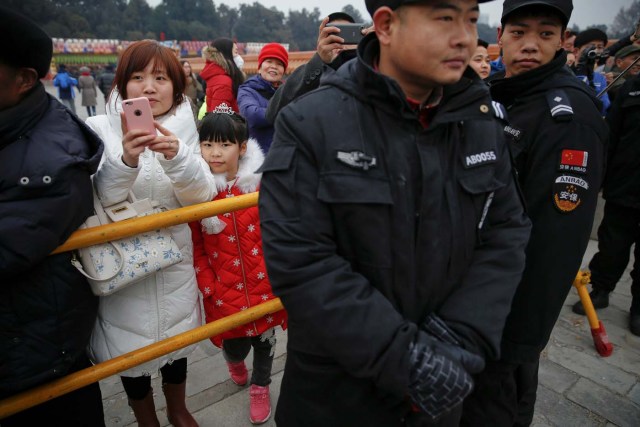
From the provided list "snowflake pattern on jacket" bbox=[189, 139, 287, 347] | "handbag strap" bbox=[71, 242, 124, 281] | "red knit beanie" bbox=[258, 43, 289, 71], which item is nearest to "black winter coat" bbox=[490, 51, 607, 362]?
"snowflake pattern on jacket" bbox=[189, 139, 287, 347]

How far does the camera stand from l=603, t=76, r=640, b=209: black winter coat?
3.15 metres

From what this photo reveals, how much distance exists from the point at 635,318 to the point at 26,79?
4104 millimetres

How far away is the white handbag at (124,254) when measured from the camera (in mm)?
1555

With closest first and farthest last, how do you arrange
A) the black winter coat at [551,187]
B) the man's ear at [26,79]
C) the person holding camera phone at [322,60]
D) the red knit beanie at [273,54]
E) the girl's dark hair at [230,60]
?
the man's ear at [26,79], the black winter coat at [551,187], the person holding camera phone at [322,60], the red knit beanie at [273,54], the girl's dark hair at [230,60]

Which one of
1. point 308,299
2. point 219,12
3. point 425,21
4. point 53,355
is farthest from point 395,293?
point 219,12

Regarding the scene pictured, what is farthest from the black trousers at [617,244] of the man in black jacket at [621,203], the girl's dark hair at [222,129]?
the girl's dark hair at [222,129]

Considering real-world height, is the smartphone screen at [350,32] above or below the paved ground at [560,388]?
above

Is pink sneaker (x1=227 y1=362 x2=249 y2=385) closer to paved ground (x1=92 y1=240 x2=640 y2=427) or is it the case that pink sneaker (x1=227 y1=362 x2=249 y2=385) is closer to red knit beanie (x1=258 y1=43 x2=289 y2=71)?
paved ground (x1=92 y1=240 x2=640 y2=427)

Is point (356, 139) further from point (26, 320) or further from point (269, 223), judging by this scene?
point (26, 320)

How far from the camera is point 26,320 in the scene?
54.7 inches

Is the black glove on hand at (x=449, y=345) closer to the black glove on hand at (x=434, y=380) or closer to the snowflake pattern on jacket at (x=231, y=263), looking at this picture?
the black glove on hand at (x=434, y=380)

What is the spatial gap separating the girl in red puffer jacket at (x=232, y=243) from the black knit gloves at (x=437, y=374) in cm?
111

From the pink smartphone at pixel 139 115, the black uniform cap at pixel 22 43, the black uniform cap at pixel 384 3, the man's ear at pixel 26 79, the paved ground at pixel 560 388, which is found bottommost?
the paved ground at pixel 560 388

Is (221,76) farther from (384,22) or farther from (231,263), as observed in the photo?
(384,22)
